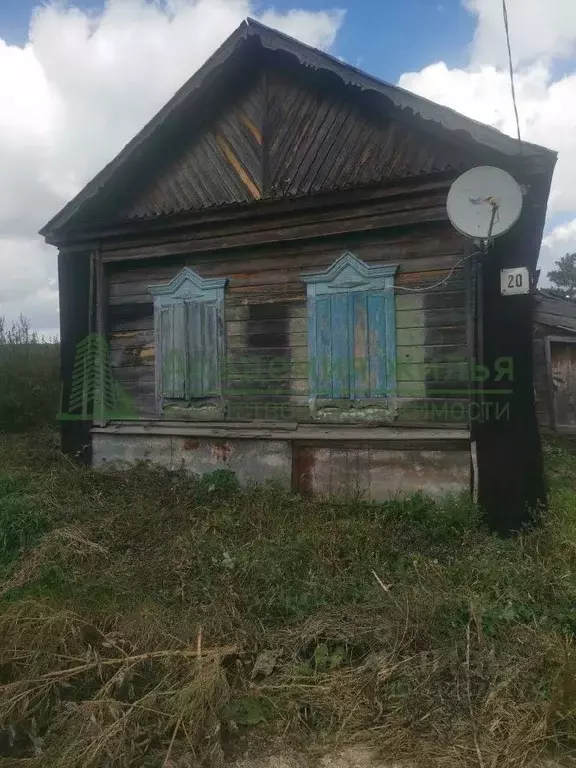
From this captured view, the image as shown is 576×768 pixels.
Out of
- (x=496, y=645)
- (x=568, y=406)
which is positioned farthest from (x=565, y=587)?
(x=568, y=406)

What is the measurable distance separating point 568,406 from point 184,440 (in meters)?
6.06

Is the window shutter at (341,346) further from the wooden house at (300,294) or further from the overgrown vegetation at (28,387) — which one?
the overgrown vegetation at (28,387)

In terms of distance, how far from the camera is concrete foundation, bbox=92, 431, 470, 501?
5.44m

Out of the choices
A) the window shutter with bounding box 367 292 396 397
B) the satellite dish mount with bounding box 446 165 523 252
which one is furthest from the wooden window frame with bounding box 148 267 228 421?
the satellite dish mount with bounding box 446 165 523 252

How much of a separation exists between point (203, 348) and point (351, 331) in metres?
1.84

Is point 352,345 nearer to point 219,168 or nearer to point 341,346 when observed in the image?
point 341,346

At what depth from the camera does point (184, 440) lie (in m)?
6.54

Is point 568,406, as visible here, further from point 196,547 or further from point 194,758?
point 194,758

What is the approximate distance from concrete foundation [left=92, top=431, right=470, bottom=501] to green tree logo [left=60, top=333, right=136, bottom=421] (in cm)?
37

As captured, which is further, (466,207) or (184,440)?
(184,440)

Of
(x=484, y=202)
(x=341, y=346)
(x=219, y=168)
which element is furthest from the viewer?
(x=219, y=168)

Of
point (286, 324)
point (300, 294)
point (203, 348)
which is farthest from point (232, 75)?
point (203, 348)

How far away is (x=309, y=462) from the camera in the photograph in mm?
5941

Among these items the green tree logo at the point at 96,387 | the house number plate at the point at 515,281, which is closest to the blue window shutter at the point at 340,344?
the house number plate at the point at 515,281
